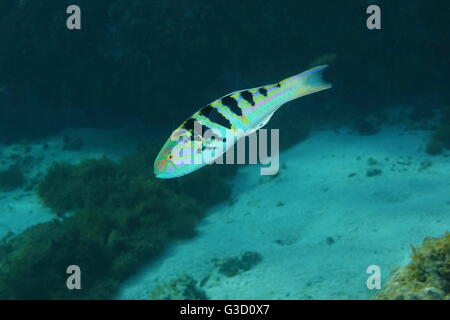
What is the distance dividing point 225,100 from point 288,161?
8056 millimetres

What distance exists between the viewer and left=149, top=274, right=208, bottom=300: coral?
4.32 metres

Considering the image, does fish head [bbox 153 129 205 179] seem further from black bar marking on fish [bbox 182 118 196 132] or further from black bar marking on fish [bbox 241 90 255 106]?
black bar marking on fish [bbox 241 90 255 106]

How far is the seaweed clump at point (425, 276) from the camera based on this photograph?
2.88 m

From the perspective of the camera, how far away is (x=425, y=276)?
10.5ft

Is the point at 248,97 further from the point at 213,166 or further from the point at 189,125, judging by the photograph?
the point at 213,166

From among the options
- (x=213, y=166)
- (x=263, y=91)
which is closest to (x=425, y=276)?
(x=263, y=91)

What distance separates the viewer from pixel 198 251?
5.70 metres

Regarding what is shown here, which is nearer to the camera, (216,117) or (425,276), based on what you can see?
(216,117)

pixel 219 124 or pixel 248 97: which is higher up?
pixel 248 97

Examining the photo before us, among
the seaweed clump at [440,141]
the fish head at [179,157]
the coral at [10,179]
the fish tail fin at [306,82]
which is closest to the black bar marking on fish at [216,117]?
the fish head at [179,157]

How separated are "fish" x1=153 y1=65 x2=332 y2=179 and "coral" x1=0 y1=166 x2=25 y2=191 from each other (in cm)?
1093

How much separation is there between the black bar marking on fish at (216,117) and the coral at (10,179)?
11.0m

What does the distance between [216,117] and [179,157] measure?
262mm
